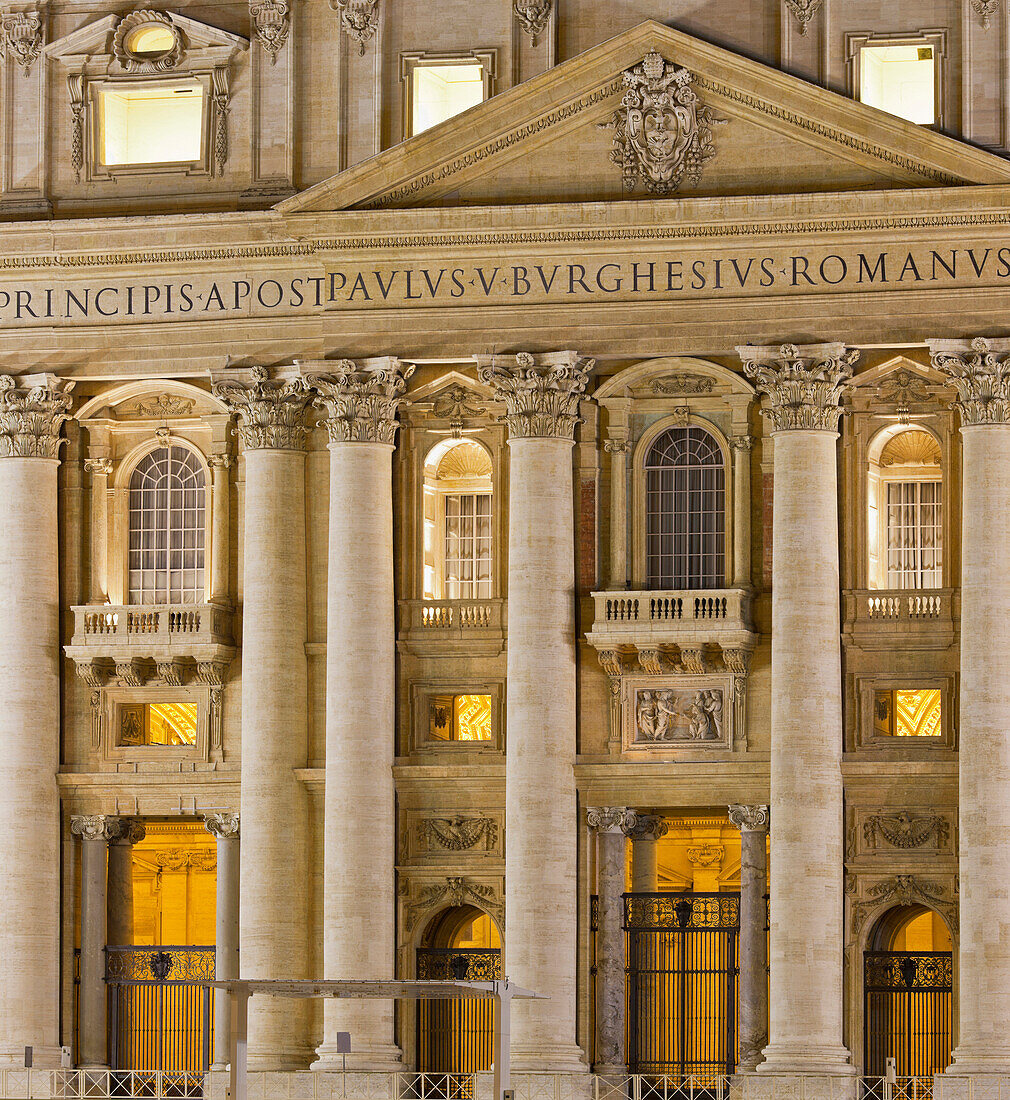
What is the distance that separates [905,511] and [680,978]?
944cm

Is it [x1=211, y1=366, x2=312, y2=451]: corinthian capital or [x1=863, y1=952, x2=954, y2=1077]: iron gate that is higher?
[x1=211, y1=366, x2=312, y2=451]: corinthian capital

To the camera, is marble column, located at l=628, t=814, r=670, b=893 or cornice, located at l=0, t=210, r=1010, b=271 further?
marble column, located at l=628, t=814, r=670, b=893

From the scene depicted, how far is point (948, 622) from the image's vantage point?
187ft

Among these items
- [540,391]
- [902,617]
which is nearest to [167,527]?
[540,391]

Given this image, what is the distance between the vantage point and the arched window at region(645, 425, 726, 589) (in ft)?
190

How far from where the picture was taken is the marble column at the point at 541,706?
185 feet

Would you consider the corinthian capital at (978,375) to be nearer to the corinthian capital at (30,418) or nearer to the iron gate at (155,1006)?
the corinthian capital at (30,418)

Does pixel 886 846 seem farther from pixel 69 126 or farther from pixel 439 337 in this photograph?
pixel 69 126

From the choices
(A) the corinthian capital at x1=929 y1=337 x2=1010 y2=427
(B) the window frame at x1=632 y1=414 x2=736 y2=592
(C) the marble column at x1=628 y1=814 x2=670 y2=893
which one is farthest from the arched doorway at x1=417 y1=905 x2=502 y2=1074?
(A) the corinthian capital at x1=929 y1=337 x2=1010 y2=427

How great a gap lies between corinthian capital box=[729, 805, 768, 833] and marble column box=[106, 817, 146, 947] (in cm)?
1160

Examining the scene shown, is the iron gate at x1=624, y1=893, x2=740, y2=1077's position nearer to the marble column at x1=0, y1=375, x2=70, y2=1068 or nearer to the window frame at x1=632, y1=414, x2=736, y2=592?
the window frame at x1=632, y1=414, x2=736, y2=592

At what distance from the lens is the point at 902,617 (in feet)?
188

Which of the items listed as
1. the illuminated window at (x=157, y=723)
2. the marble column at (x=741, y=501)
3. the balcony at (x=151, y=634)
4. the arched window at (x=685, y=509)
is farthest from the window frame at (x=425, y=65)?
the illuminated window at (x=157, y=723)

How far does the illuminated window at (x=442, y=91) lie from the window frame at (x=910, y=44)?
6811 millimetres
